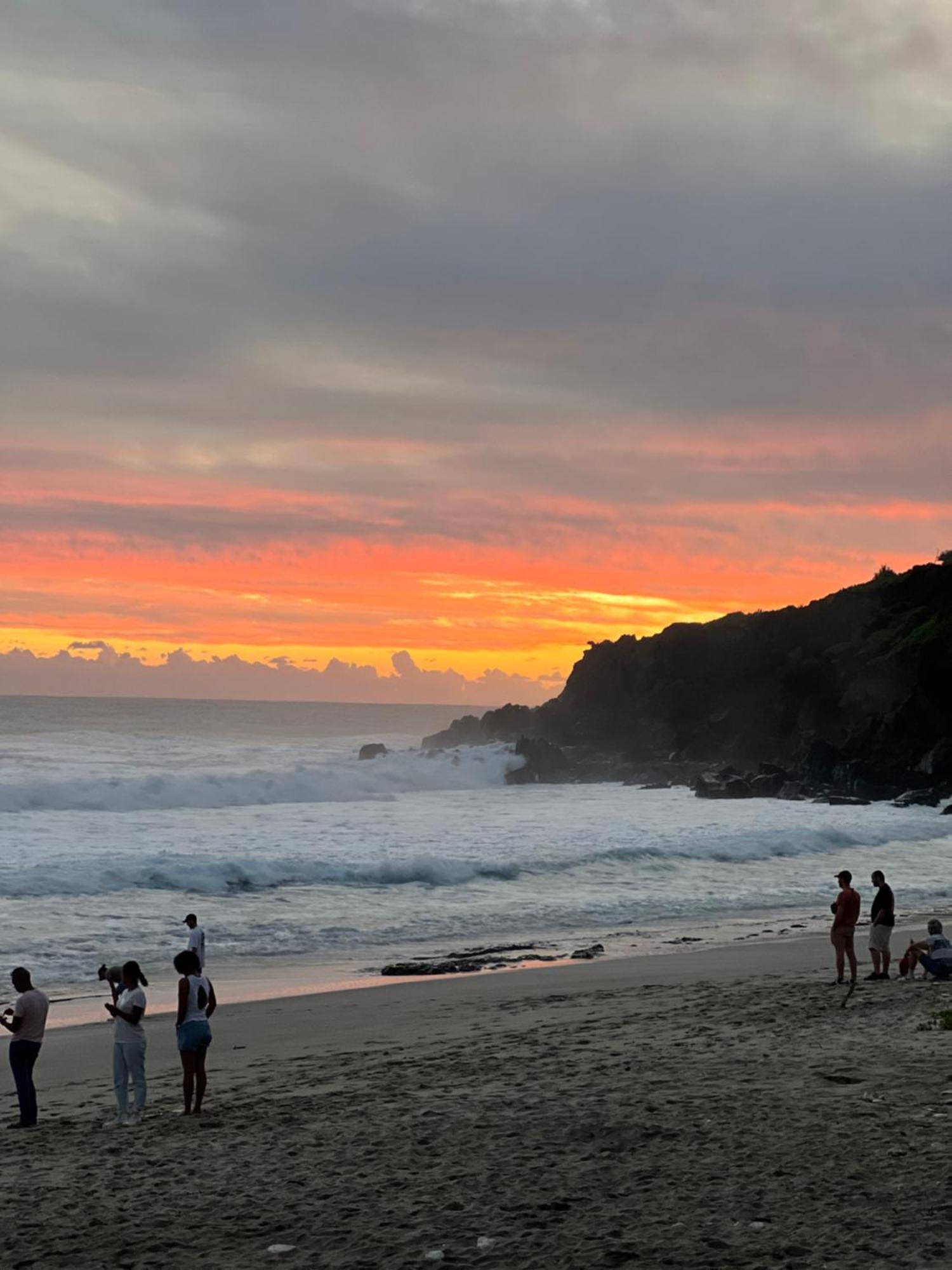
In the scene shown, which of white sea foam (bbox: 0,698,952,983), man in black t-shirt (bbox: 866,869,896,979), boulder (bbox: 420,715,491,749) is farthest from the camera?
boulder (bbox: 420,715,491,749)

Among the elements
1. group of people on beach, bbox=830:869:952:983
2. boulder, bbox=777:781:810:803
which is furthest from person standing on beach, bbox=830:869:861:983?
boulder, bbox=777:781:810:803

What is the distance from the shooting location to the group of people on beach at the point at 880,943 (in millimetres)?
15688

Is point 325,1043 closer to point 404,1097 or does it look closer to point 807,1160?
point 404,1097

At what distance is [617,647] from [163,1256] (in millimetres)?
81629

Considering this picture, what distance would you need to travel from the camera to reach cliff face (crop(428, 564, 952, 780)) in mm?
61250

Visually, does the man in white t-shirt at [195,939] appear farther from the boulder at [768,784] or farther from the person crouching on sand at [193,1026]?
the boulder at [768,784]

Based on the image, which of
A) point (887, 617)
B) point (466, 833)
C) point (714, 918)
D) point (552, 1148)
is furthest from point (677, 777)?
point (552, 1148)

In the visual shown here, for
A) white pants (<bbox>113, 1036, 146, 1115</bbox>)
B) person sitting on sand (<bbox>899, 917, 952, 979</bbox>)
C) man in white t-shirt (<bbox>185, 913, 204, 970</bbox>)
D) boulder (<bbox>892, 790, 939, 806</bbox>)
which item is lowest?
boulder (<bbox>892, 790, 939, 806</bbox>)

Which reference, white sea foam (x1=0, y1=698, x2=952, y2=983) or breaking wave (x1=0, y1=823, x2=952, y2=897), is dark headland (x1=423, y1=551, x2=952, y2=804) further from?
breaking wave (x1=0, y1=823, x2=952, y2=897)

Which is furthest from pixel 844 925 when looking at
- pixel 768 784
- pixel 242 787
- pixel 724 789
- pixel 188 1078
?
pixel 242 787

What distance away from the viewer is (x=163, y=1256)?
273 inches

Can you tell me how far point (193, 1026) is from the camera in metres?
10.5

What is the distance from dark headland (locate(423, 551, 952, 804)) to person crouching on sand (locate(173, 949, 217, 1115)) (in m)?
46.8

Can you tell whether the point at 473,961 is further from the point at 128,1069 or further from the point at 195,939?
the point at 128,1069
